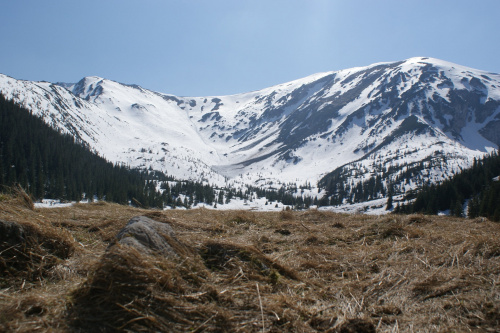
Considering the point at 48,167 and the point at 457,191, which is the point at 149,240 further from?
the point at 48,167

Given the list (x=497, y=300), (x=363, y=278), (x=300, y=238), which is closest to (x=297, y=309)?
(x=363, y=278)

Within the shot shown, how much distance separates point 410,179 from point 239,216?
195 meters

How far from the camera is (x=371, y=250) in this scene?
5.54 metres

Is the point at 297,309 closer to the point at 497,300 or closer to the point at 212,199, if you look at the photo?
the point at 497,300

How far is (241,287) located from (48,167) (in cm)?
12392

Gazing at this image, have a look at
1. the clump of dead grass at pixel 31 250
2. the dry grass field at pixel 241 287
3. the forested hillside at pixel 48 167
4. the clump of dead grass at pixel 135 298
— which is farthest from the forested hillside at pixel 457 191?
the forested hillside at pixel 48 167

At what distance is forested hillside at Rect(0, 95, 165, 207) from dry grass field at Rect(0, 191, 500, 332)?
90.1 meters

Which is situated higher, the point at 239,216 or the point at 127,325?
the point at 239,216

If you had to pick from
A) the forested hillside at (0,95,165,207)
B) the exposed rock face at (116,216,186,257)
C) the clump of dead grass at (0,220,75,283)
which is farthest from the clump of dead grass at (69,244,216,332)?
the forested hillside at (0,95,165,207)

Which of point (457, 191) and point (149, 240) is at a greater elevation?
point (457, 191)

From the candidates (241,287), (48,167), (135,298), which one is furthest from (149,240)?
(48,167)

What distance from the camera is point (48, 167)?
102 meters

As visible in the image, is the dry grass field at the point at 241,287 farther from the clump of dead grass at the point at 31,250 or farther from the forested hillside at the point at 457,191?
the forested hillside at the point at 457,191

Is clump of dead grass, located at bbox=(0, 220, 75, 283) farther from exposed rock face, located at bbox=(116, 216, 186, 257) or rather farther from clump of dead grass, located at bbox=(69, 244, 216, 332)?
clump of dead grass, located at bbox=(69, 244, 216, 332)
